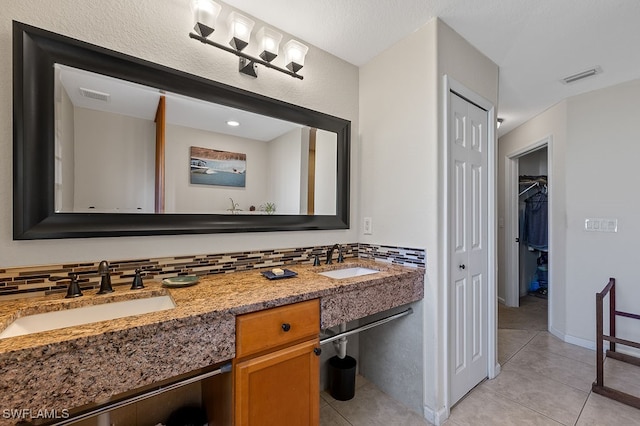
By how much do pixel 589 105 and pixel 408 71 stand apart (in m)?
2.11

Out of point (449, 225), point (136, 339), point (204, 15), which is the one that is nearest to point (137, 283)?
point (136, 339)

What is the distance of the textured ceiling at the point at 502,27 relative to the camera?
1.57 meters

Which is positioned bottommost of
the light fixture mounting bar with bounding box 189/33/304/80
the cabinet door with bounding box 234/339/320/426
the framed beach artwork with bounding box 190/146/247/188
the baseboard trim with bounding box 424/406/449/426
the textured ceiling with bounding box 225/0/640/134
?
the baseboard trim with bounding box 424/406/449/426

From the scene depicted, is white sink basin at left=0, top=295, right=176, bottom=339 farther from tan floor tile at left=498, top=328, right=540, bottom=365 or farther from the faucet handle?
tan floor tile at left=498, top=328, right=540, bottom=365

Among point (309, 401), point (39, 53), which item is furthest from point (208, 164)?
point (309, 401)

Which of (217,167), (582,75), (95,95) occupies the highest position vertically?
(582,75)

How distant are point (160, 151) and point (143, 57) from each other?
1.47 ft

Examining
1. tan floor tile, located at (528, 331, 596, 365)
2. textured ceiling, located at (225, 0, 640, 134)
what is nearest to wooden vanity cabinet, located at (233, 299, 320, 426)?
textured ceiling, located at (225, 0, 640, 134)

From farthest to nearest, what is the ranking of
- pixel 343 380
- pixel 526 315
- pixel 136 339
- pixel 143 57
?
pixel 526 315 → pixel 343 380 → pixel 143 57 → pixel 136 339

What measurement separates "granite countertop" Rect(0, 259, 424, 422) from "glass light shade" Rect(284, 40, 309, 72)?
1333 mm

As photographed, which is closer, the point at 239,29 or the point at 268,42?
the point at 239,29

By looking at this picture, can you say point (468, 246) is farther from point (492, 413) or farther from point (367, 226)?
point (492, 413)

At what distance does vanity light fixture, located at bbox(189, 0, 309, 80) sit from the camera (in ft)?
4.58

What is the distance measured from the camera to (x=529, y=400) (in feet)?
6.00
